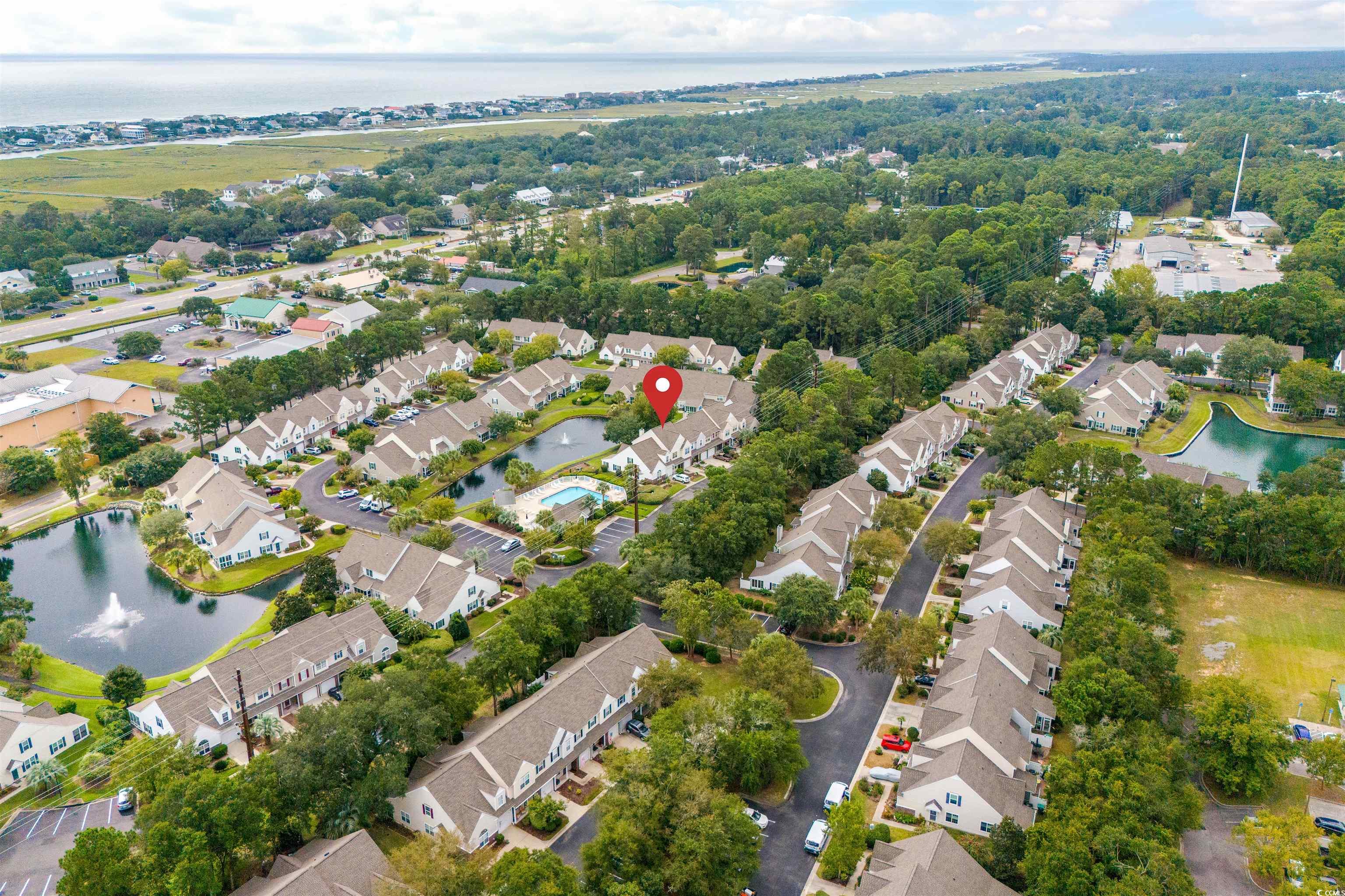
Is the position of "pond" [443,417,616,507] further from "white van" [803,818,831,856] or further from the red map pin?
"white van" [803,818,831,856]

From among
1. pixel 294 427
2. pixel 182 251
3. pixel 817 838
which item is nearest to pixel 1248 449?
pixel 817 838

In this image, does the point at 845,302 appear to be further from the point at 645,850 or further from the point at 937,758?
the point at 645,850

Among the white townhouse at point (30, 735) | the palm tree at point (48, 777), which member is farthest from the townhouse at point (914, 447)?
the palm tree at point (48, 777)

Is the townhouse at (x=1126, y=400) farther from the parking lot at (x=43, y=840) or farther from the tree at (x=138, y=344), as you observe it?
the tree at (x=138, y=344)

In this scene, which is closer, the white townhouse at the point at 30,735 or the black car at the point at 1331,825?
the black car at the point at 1331,825

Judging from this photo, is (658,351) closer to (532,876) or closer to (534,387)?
(534,387)
